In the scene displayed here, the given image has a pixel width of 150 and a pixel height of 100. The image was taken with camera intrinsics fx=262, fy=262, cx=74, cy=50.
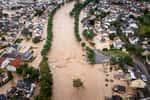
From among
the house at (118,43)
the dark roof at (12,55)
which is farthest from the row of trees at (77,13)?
the dark roof at (12,55)

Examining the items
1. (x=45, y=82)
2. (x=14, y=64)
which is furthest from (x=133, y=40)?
(x=14, y=64)

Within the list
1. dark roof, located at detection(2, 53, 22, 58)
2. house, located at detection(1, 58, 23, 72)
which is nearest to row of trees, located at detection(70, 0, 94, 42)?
dark roof, located at detection(2, 53, 22, 58)

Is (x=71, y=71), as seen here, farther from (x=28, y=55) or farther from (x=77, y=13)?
(x=77, y=13)

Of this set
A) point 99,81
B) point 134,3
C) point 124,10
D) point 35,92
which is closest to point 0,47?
point 35,92

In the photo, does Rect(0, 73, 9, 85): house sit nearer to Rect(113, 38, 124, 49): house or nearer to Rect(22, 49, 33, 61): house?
Rect(22, 49, 33, 61): house

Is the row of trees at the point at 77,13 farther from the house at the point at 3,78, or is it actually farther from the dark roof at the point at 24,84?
the house at the point at 3,78

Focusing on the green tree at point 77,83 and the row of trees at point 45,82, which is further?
the green tree at point 77,83

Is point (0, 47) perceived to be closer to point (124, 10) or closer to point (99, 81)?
point (99, 81)
